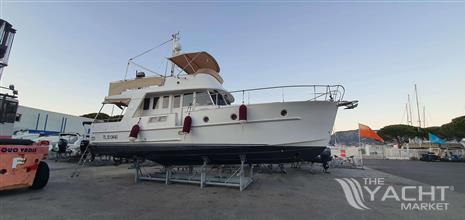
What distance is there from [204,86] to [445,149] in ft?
114

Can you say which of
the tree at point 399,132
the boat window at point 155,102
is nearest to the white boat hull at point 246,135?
the boat window at point 155,102

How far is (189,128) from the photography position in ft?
22.2

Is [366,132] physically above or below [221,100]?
below

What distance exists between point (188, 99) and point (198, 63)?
1.61 m

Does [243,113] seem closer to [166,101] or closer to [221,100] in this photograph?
[221,100]

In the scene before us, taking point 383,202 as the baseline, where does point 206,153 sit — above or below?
above

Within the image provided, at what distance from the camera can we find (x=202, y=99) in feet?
24.4

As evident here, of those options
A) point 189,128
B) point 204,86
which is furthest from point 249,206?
point 204,86

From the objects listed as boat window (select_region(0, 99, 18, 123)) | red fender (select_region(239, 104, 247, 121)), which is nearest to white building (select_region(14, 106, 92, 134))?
boat window (select_region(0, 99, 18, 123))

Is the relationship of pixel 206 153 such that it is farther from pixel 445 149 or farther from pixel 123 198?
pixel 445 149

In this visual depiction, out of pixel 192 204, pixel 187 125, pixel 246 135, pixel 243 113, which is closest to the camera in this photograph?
pixel 192 204

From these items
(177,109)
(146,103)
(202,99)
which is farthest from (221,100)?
(146,103)

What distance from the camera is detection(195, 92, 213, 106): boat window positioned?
7.34m

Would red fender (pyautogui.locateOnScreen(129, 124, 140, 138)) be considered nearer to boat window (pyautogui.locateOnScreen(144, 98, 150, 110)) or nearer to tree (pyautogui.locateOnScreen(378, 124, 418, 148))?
boat window (pyautogui.locateOnScreen(144, 98, 150, 110))
